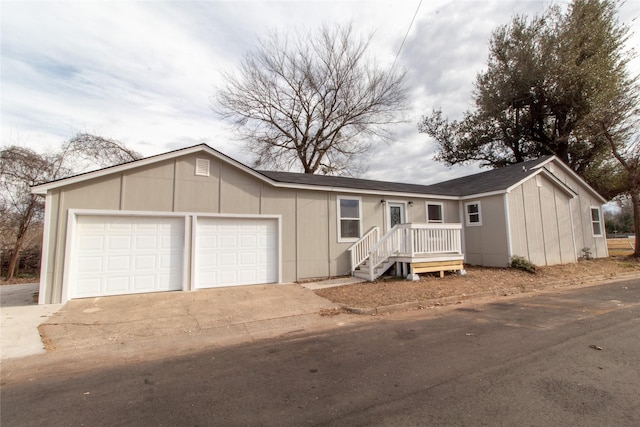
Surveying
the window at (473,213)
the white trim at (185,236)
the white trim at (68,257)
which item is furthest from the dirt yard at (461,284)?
the white trim at (68,257)

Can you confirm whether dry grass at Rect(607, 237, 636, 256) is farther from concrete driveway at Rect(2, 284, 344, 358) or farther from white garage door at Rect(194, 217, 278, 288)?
concrete driveway at Rect(2, 284, 344, 358)

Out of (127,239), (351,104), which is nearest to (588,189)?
(351,104)

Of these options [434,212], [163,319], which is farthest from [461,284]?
[163,319]

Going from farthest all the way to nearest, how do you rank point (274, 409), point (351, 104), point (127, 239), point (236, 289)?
point (351, 104)
point (236, 289)
point (127, 239)
point (274, 409)

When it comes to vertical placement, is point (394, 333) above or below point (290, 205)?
below

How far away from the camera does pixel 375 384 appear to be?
3.32 meters

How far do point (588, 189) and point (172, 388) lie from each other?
2144 cm

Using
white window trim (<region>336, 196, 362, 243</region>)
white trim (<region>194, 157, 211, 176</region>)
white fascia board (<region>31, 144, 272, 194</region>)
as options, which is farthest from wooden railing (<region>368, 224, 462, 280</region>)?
white trim (<region>194, 157, 211, 176</region>)

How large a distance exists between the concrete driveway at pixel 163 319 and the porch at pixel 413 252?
10.00ft

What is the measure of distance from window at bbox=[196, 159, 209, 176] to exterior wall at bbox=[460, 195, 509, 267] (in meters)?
11.6

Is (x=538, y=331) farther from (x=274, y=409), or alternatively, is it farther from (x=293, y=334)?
(x=274, y=409)

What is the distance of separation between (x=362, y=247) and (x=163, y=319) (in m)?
7.08

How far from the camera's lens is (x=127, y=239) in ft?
26.4

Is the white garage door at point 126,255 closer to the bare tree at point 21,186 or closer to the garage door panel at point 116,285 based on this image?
the garage door panel at point 116,285
